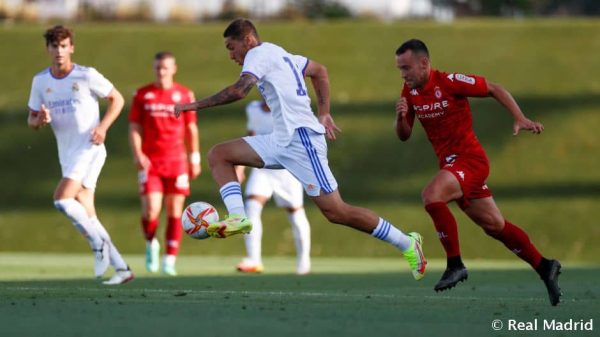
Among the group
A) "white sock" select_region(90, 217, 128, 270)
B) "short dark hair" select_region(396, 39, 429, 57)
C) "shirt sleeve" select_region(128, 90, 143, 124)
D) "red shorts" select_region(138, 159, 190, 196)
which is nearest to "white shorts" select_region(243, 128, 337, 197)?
Answer: "short dark hair" select_region(396, 39, 429, 57)

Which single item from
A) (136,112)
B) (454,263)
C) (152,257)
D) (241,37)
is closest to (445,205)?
(454,263)

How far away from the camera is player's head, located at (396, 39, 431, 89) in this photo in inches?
366

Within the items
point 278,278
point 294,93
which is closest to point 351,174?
point 278,278

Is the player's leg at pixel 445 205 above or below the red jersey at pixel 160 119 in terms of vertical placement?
below

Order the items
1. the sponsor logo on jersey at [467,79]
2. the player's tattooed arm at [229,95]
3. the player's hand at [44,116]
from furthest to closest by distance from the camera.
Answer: the player's hand at [44,116] < the sponsor logo on jersey at [467,79] < the player's tattooed arm at [229,95]

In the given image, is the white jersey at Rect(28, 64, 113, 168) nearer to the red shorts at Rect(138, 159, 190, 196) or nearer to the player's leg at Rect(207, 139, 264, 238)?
the player's leg at Rect(207, 139, 264, 238)

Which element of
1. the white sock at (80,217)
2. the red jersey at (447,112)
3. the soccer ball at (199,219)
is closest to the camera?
the soccer ball at (199,219)

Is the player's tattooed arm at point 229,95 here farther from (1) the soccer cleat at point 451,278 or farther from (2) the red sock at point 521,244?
(2) the red sock at point 521,244

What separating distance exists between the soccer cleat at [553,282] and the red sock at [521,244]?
0.15 meters

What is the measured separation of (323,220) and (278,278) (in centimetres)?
627

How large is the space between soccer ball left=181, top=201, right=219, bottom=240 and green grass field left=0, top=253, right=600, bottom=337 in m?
0.44

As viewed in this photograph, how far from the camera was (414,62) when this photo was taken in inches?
366

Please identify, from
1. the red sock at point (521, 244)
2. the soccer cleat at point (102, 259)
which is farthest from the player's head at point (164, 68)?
the red sock at point (521, 244)

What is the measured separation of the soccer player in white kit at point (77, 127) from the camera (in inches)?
418
